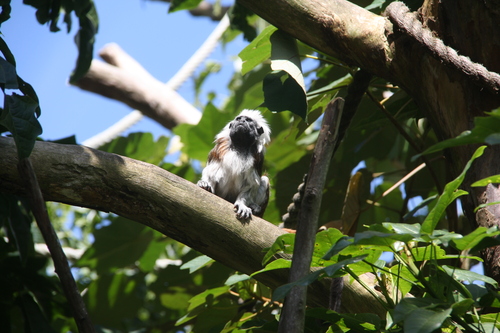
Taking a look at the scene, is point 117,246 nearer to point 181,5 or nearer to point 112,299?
point 112,299

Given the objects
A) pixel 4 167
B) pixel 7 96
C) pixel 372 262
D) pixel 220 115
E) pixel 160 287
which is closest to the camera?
pixel 372 262

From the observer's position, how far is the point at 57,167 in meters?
1.95

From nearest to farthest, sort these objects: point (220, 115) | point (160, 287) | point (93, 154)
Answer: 1. point (93, 154)
2. point (160, 287)
3. point (220, 115)

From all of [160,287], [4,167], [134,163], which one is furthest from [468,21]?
[160,287]

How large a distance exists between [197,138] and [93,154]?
189cm

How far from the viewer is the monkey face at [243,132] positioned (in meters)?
3.67

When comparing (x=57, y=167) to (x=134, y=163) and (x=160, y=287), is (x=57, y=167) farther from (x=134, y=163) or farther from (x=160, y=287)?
(x=160, y=287)

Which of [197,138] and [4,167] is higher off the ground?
[197,138]

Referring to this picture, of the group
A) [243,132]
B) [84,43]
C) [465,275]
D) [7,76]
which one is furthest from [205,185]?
[465,275]

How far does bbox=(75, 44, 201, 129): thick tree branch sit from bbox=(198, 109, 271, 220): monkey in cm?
172

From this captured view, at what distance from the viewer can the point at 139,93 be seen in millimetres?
5473

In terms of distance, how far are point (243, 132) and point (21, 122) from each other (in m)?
2.14

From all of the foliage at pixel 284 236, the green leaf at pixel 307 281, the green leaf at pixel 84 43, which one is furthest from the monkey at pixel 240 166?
the green leaf at pixel 307 281

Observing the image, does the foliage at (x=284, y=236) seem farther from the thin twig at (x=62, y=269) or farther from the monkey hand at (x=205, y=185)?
the monkey hand at (x=205, y=185)
